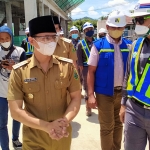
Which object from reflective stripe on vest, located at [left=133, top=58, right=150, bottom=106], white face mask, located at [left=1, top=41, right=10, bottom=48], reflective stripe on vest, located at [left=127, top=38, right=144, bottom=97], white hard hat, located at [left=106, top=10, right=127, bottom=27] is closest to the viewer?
reflective stripe on vest, located at [left=133, top=58, right=150, bottom=106]

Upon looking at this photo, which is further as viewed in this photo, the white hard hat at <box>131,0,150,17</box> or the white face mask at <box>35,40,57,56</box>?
the white hard hat at <box>131,0,150,17</box>

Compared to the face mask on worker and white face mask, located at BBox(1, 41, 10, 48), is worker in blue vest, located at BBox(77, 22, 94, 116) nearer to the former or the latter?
the face mask on worker

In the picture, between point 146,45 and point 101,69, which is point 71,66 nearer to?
point 146,45

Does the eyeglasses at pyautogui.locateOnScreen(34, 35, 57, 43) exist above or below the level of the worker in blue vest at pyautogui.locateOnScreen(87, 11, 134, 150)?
above

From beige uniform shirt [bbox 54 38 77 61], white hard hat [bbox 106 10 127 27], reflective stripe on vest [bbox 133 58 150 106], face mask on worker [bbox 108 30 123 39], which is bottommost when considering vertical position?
reflective stripe on vest [bbox 133 58 150 106]

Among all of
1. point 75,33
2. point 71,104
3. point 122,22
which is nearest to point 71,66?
point 71,104

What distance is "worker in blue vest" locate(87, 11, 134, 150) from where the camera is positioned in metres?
2.84

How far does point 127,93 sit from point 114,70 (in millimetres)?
620

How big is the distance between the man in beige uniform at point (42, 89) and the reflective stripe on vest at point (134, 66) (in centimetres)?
55

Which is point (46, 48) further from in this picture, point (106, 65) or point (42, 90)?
point (106, 65)

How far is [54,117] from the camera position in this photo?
1.92 m

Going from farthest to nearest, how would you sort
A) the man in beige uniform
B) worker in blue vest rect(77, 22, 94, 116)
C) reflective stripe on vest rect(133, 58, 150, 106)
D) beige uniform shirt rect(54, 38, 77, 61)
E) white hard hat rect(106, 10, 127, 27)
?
worker in blue vest rect(77, 22, 94, 116)
beige uniform shirt rect(54, 38, 77, 61)
white hard hat rect(106, 10, 127, 27)
reflective stripe on vest rect(133, 58, 150, 106)
the man in beige uniform

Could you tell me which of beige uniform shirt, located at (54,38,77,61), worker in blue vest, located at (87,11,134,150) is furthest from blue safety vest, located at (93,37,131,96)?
beige uniform shirt, located at (54,38,77,61)

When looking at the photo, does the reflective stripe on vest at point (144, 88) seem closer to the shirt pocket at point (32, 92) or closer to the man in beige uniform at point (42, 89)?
the man in beige uniform at point (42, 89)
